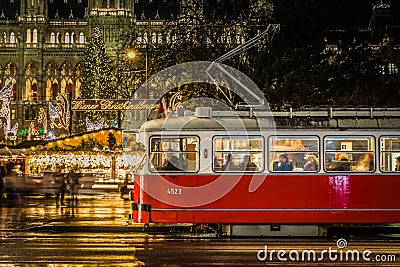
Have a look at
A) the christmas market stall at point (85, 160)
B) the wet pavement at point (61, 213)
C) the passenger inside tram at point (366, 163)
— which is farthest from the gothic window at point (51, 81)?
the passenger inside tram at point (366, 163)

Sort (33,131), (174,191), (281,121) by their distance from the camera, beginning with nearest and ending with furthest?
(174,191)
(281,121)
(33,131)

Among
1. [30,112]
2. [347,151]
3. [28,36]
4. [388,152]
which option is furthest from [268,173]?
[30,112]

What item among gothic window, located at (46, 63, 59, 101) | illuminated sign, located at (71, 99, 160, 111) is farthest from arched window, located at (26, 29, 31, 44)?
illuminated sign, located at (71, 99, 160, 111)

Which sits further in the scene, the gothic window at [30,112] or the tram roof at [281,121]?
the gothic window at [30,112]

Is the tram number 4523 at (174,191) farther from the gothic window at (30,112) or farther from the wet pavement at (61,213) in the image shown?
the gothic window at (30,112)

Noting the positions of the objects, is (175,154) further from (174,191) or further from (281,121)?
(281,121)

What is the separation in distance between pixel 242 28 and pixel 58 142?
15.1 m

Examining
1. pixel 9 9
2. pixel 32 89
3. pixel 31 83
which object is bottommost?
pixel 32 89

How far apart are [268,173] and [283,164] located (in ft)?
1.40

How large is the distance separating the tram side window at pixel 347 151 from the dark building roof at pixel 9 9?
140138 mm

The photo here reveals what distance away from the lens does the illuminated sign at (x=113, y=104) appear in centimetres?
4447

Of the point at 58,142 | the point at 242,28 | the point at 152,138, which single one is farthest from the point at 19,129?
the point at 152,138

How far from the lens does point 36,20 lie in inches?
5915

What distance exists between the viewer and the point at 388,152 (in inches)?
825
